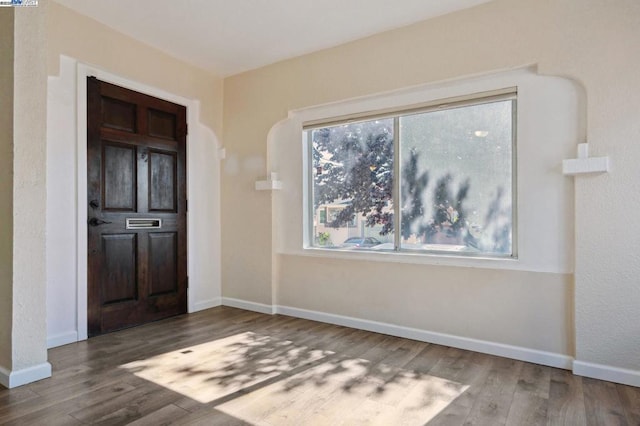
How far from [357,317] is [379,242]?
2.57ft

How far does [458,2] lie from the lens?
2994 mm

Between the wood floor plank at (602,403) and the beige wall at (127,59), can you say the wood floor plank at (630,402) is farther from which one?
the beige wall at (127,59)

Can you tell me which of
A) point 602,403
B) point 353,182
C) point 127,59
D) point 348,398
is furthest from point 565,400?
point 127,59

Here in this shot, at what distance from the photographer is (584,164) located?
258 cm

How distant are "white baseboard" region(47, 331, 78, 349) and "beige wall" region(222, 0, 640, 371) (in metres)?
1.83

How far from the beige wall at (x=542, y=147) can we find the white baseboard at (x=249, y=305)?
0.08 m

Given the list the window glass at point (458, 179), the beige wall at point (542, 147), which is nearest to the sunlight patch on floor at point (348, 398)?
the beige wall at point (542, 147)

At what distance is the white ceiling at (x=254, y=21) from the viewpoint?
309cm

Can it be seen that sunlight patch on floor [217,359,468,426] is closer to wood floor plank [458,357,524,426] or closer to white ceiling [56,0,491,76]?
Answer: wood floor plank [458,357,524,426]

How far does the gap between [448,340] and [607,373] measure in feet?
3.54

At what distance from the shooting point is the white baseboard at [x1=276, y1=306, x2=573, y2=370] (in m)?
2.78

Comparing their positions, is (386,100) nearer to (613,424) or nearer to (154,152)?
(154,152)

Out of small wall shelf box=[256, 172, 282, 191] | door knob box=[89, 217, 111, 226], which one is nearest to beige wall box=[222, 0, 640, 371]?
small wall shelf box=[256, 172, 282, 191]

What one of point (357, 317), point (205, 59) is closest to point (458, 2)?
point (205, 59)
